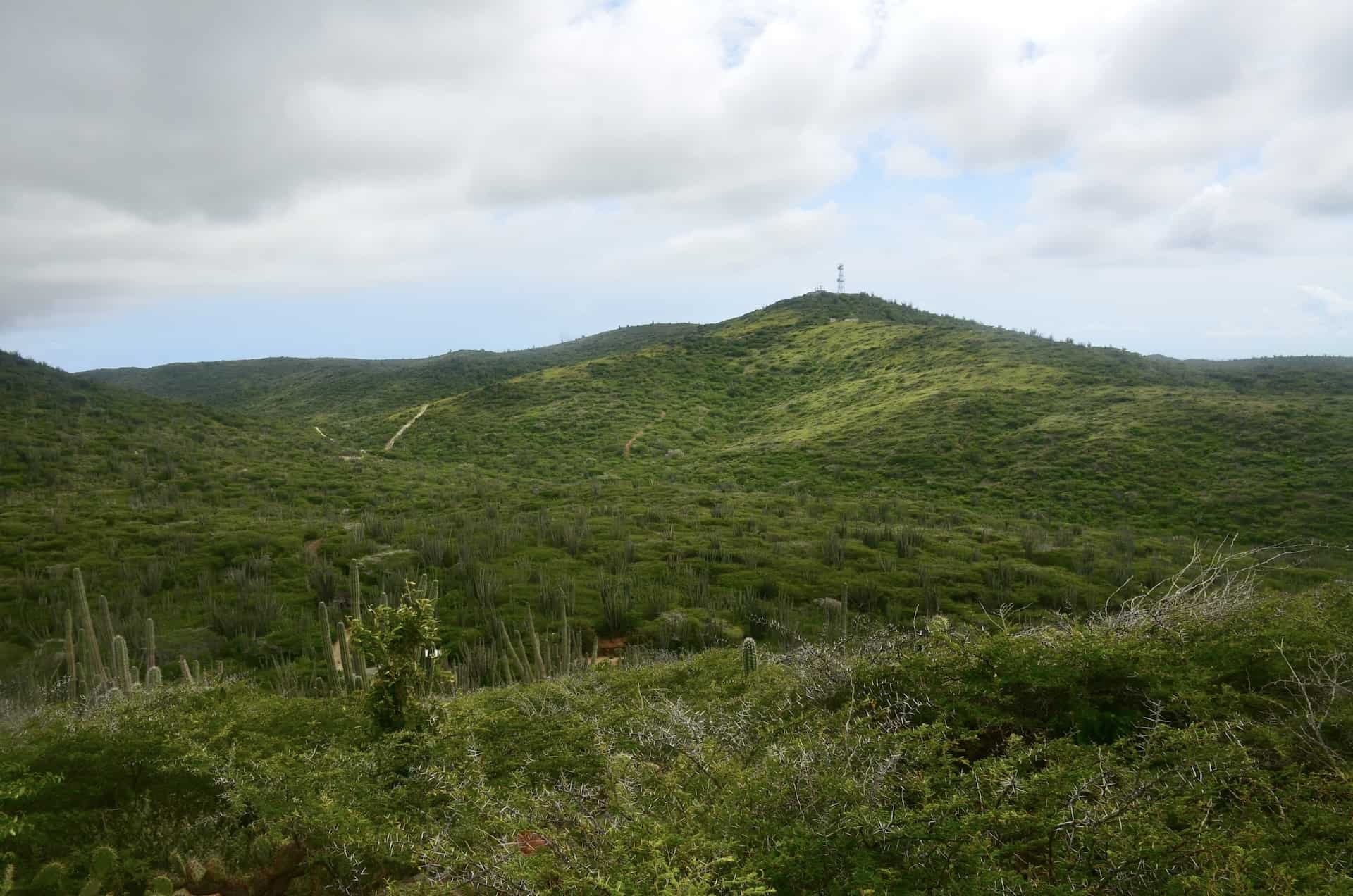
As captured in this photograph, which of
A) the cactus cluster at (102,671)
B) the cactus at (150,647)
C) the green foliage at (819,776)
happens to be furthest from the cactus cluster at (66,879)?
the cactus at (150,647)

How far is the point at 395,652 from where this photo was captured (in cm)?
530

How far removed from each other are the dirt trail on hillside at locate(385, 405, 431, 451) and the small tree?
36.3 m

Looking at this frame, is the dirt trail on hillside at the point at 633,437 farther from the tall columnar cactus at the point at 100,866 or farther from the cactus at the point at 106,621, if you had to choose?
the tall columnar cactus at the point at 100,866

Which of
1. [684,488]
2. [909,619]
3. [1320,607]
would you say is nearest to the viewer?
[1320,607]

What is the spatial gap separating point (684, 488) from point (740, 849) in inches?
867

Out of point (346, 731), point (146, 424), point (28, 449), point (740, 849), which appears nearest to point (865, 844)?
point (740, 849)

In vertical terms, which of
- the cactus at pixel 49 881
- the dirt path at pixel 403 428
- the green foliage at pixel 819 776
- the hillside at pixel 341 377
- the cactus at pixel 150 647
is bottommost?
the cactus at pixel 150 647

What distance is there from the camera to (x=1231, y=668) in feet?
16.5

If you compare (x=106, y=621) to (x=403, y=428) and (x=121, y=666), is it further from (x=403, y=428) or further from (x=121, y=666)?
(x=403, y=428)

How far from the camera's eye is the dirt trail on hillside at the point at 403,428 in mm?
40656

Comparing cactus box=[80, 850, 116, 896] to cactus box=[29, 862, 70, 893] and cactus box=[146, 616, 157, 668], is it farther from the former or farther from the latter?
cactus box=[146, 616, 157, 668]

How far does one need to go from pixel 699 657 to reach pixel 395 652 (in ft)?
13.5

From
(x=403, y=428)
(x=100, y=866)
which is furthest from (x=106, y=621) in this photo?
(x=403, y=428)

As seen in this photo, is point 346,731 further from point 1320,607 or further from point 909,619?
point 909,619
